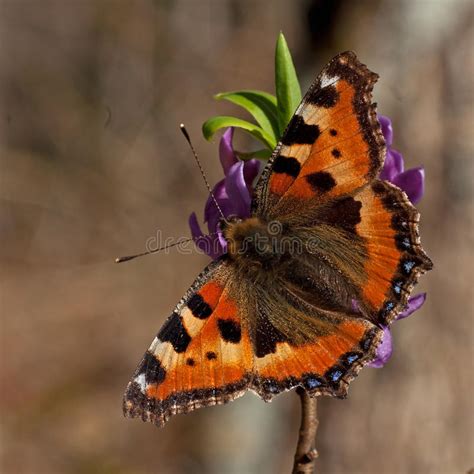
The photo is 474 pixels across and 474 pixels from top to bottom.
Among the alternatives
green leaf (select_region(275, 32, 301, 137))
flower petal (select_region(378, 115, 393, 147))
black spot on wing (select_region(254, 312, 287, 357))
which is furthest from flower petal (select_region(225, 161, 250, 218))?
flower petal (select_region(378, 115, 393, 147))

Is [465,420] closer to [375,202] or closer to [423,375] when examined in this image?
[423,375]

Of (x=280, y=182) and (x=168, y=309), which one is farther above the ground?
(x=168, y=309)

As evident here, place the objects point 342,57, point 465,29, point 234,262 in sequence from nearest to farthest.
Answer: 1. point 342,57
2. point 234,262
3. point 465,29

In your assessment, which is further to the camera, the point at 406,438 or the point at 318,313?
the point at 406,438

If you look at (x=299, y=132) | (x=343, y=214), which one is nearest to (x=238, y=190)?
(x=299, y=132)

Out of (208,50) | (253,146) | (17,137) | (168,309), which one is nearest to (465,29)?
(253,146)

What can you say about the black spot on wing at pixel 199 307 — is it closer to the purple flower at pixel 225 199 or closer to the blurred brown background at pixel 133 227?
the purple flower at pixel 225 199

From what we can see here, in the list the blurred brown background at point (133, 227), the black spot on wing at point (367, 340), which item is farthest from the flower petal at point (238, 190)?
the blurred brown background at point (133, 227)
